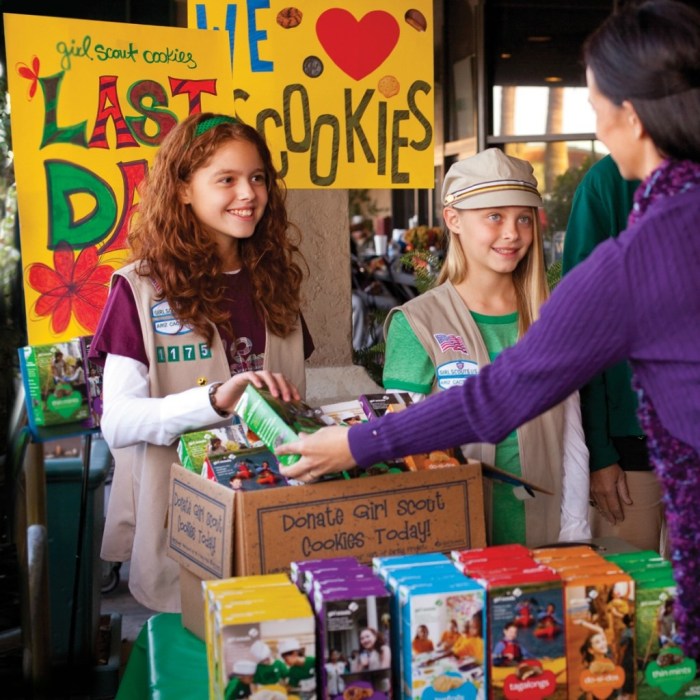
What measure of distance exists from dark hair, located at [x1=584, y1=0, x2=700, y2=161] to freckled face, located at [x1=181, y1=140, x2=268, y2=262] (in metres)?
1.08

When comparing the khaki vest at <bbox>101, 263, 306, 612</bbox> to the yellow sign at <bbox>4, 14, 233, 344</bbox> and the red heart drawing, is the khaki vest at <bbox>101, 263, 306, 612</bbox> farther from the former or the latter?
the red heart drawing

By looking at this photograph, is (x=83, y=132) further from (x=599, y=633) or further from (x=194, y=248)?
(x=599, y=633)

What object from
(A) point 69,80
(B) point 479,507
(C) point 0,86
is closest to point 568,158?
(C) point 0,86

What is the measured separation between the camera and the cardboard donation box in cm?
171

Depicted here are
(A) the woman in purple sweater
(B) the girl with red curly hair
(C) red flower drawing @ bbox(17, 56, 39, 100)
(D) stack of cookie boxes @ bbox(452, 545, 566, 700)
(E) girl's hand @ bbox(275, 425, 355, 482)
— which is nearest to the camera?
(A) the woman in purple sweater

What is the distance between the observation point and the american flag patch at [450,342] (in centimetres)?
229

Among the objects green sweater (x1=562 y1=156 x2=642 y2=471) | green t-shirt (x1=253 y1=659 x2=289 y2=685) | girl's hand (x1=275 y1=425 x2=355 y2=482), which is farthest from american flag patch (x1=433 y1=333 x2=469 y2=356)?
A: green t-shirt (x1=253 y1=659 x2=289 y2=685)

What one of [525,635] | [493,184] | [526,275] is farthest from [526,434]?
[525,635]

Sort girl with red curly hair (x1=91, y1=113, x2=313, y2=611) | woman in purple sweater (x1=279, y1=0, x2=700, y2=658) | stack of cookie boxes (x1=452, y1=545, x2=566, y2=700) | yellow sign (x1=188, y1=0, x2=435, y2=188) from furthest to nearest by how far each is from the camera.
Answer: yellow sign (x1=188, y1=0, x2=435, y2=188)
girl with red curly hair (x1=91, y1=113, x2=313, y2=611)
stack of cookie boxes (x1=452, y1=545, x2=566, y2=700)
woman in purple sweater (x1=279, y1=0, x2=700, y2=658)

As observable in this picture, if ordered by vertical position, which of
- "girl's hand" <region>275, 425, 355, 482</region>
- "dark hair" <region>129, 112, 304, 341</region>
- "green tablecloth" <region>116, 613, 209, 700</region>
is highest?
"dark hair" <region>129, 112, 304, 341</region>

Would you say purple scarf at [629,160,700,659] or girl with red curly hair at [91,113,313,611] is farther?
girl with red curly hair at [91,113,313,611]

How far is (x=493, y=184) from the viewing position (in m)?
2.36

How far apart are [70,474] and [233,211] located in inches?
47.8

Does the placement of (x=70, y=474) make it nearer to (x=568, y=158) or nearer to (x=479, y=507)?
(x=479, y=507)
